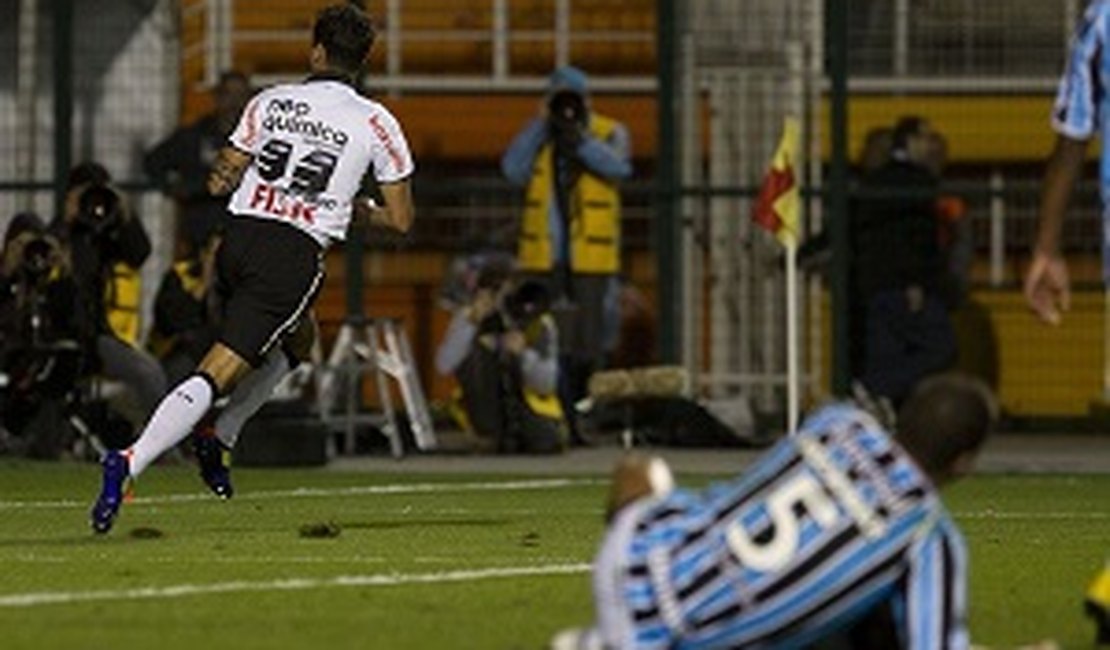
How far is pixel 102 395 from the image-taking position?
23219mm

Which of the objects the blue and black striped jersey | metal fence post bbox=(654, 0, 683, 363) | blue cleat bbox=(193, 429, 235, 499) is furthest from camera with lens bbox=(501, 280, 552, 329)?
the blue and black striped jersey

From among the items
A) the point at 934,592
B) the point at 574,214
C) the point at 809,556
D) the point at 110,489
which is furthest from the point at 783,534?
the point at 574,214

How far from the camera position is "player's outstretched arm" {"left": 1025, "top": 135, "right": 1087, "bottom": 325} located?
11602 millimetres

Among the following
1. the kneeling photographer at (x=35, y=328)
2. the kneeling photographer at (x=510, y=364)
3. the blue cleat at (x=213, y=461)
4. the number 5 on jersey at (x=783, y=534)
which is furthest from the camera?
the kneeling photographer at (x=510, y=364)

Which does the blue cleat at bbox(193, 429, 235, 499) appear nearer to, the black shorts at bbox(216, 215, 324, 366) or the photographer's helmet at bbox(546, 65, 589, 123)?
the black shorts at bbox(216, 215, 324, 366)

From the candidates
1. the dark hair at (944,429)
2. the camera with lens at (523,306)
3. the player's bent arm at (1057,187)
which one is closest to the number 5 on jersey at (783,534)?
the dark hair at (944,429)

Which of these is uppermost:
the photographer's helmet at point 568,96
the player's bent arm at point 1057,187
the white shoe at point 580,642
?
the player's bent arm at point 1057,187

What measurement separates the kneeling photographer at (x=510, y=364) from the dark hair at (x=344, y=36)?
7.52 m

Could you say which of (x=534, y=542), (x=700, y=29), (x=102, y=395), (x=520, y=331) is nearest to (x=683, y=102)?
(x=700, y=29)

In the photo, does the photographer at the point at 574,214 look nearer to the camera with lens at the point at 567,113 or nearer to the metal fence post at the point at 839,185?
the camera with lens at the point at 567,113

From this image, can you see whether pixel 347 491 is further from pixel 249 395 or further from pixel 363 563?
pixel 363 563

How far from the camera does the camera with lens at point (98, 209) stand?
2297 cm

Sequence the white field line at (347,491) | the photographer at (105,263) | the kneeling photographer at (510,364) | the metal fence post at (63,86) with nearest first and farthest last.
A: the white field line at (347,491) → the photographer at (105,263) → the kneeling photographer at (510,364) → the metal fence post at (63,86)

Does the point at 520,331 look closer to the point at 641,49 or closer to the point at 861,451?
the point at 641,49
